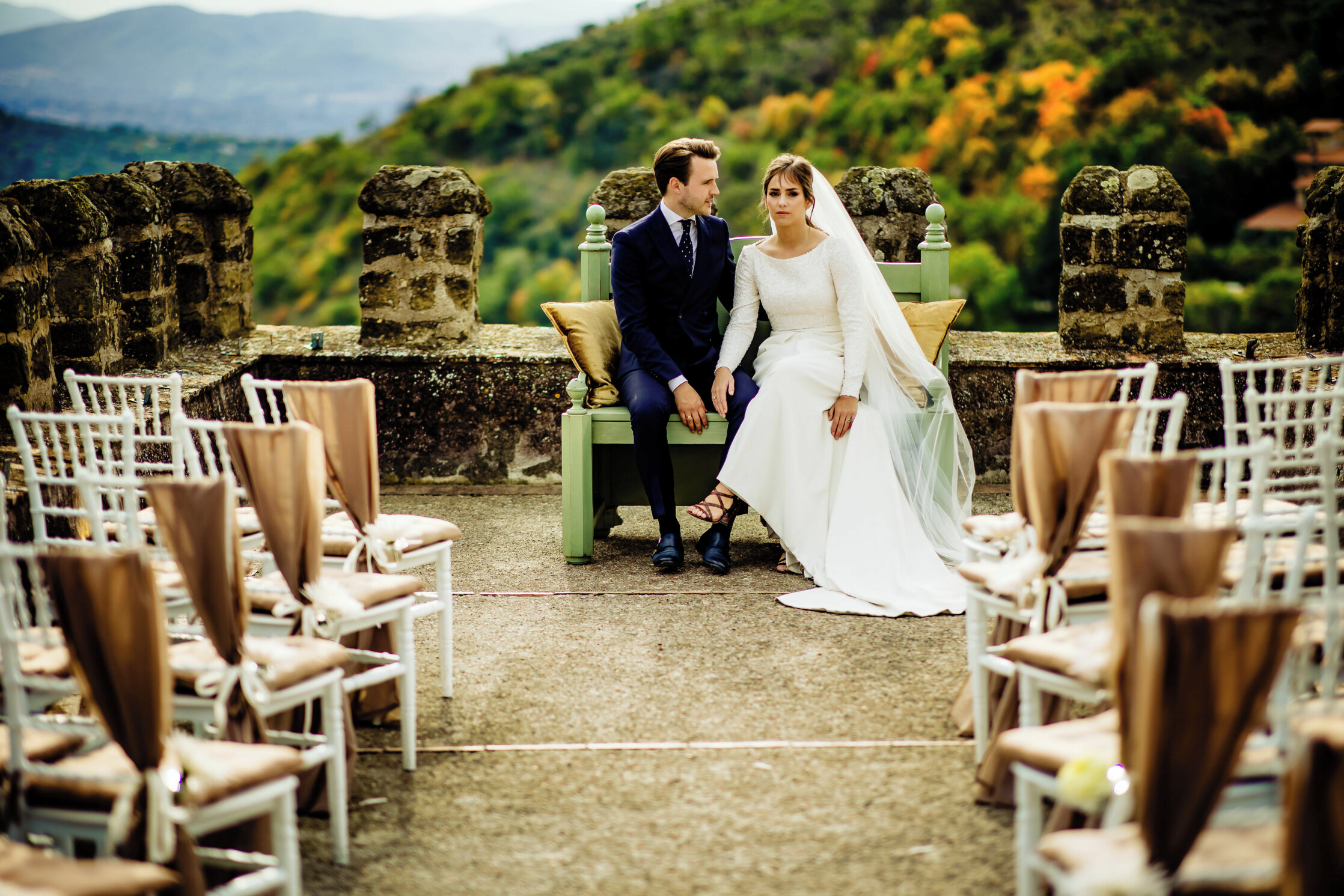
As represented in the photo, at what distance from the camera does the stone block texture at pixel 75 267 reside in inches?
165

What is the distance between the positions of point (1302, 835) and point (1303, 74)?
18407mm

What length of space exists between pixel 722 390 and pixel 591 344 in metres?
0.55

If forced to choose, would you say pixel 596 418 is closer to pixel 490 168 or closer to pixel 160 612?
pixel 160 612

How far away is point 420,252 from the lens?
5477 mm

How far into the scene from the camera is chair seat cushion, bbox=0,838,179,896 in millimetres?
1652

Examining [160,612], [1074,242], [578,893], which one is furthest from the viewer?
[1074,242]

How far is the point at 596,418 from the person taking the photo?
14.7 feet

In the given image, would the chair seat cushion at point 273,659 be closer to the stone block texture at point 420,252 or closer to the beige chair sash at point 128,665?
the beige chair sash at point 128,665

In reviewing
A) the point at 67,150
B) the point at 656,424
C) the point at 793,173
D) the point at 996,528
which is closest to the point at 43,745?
the point at 996,528

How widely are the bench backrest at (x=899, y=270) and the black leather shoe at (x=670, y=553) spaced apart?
91 cm

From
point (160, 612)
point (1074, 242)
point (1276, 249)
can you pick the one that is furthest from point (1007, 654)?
point (1276, 249)

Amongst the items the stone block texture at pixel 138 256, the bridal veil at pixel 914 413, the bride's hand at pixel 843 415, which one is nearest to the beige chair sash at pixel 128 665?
A: the bride's hand at pixel 843 415

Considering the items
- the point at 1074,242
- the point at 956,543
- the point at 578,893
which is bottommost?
the point at 578,893

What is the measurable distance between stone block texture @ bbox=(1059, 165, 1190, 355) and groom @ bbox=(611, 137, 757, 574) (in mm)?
1788
